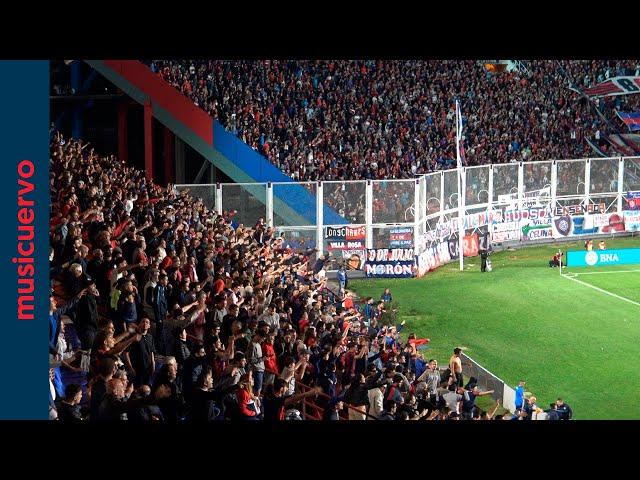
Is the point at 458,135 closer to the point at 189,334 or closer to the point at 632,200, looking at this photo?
the point at 632,200

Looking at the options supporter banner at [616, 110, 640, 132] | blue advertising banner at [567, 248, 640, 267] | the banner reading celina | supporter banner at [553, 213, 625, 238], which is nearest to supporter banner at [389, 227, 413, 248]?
the banner reading celina

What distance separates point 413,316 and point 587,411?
5.85 m

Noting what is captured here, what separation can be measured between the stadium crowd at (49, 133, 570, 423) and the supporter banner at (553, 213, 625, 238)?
45.0 ft

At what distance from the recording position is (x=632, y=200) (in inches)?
1203

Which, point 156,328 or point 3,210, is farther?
point 156,328

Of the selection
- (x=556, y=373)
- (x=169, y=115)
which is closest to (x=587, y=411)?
(x=556, y=373)

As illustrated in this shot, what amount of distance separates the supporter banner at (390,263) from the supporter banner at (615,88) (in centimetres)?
969

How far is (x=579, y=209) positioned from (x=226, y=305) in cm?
1917

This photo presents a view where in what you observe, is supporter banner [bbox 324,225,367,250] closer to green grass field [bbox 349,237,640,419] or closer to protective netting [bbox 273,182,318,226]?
protective netting [bbox 273,182,318,226]

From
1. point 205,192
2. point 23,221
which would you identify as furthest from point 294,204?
point 23,221

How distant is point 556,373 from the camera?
18.7 metres

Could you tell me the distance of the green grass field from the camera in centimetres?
1805

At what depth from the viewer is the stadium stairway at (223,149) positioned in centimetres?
2294
